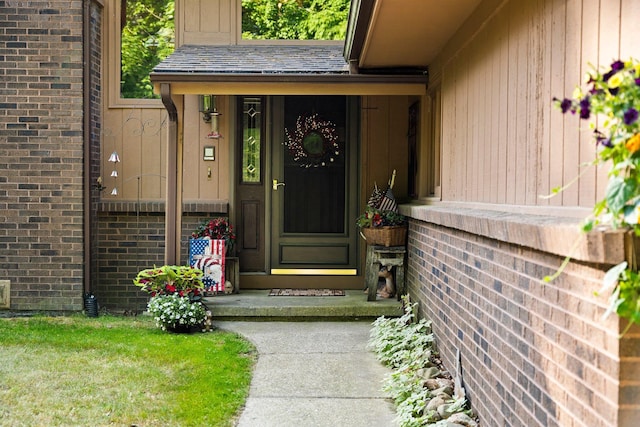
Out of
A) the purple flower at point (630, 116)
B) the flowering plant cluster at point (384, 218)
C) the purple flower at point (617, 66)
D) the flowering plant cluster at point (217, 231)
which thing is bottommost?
the flowering plant cluster at point (217, 231)

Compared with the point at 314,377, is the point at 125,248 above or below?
above

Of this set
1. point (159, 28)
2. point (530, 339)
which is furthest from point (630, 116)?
point (159, 28)

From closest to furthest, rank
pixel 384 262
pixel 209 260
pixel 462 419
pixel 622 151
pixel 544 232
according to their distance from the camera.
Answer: pixel 622 151, pixel 544 232, pixel 462 419, pixel 384 262, pixel 209 260

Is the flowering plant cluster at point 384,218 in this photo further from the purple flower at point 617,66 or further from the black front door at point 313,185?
the purple flower at point 617,66

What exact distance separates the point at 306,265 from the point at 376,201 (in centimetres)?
132

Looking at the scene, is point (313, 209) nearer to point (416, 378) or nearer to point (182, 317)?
point (182, 317)

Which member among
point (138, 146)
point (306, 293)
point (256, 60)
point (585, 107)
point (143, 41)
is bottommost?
point (306, 293)

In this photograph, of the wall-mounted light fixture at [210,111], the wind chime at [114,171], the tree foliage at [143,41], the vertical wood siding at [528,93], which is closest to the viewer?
the vertical wood siding at [528,93]

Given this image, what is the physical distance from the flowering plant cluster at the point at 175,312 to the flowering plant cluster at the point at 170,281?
0.18m

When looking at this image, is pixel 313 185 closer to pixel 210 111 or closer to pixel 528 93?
pixel 210 111

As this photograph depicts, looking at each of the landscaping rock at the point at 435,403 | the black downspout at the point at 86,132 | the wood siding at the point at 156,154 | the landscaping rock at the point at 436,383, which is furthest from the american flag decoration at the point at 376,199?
the landscaping rock at the point at 435,403

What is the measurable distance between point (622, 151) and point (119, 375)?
4268mm

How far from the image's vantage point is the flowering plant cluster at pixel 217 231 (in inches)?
320

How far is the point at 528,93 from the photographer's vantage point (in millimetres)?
3613
